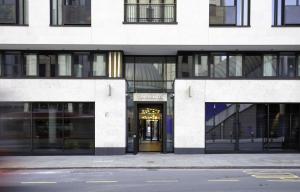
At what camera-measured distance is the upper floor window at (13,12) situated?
2289 cm

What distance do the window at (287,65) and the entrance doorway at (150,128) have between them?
274 inches

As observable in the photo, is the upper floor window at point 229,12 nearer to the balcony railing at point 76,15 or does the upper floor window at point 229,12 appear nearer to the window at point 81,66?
the balcony railing at point 76,15

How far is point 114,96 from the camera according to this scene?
77.5ft

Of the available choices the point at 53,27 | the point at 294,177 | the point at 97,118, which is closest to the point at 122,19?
the point at 53,27

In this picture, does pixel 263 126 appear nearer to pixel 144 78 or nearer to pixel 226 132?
pixel 226 132

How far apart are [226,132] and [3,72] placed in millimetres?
12478

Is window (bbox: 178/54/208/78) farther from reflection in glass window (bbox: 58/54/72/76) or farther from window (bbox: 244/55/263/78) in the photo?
reflection in glass window (bbox: 58/54/72/76)

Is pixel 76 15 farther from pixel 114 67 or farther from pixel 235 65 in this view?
pixel 235 65

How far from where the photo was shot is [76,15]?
23.0 metres

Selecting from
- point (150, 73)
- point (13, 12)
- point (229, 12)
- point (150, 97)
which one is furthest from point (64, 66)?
point (229, 12)

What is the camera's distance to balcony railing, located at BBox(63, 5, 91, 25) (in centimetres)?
2295

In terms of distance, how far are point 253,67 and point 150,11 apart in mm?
6380

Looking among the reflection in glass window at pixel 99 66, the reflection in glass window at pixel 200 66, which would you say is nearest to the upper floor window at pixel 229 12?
the reflection in glass window at pixel 200 66

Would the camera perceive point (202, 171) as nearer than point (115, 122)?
Yes
